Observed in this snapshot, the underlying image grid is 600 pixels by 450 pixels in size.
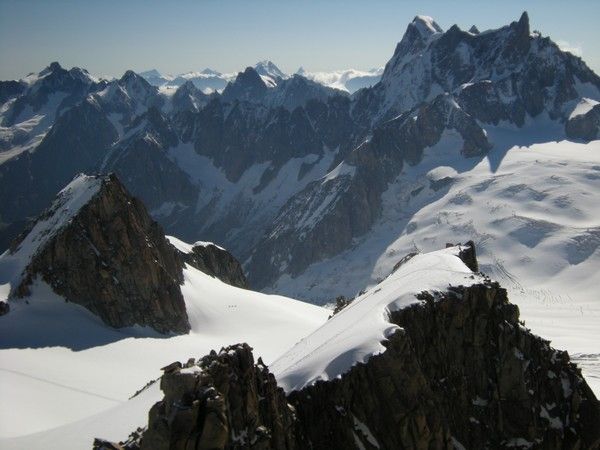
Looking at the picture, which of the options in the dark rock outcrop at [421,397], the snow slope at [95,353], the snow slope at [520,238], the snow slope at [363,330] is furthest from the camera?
the snow slope at [520,238]

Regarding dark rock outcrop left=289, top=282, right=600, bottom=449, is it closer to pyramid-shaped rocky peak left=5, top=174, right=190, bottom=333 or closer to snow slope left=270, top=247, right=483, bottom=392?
snow slope left=270, top=247, right=483, bottom=392

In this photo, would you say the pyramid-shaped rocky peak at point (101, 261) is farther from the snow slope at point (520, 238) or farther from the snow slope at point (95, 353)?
the snow slope at point (520, 238)

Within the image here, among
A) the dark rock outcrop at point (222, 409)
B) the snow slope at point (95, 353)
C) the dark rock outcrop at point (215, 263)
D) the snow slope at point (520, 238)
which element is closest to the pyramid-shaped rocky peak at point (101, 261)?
the snow slope at point (95, 353)

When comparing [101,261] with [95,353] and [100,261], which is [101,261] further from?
[95,353]

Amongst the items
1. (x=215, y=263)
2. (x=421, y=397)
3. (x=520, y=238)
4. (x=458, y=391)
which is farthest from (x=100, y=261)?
(x=520, y=238)

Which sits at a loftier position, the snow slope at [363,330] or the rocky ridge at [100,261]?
the rocky ridge at [100,261]

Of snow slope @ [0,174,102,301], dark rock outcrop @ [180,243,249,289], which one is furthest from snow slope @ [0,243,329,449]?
dark rock outcrop @ [180,243,249,289]
